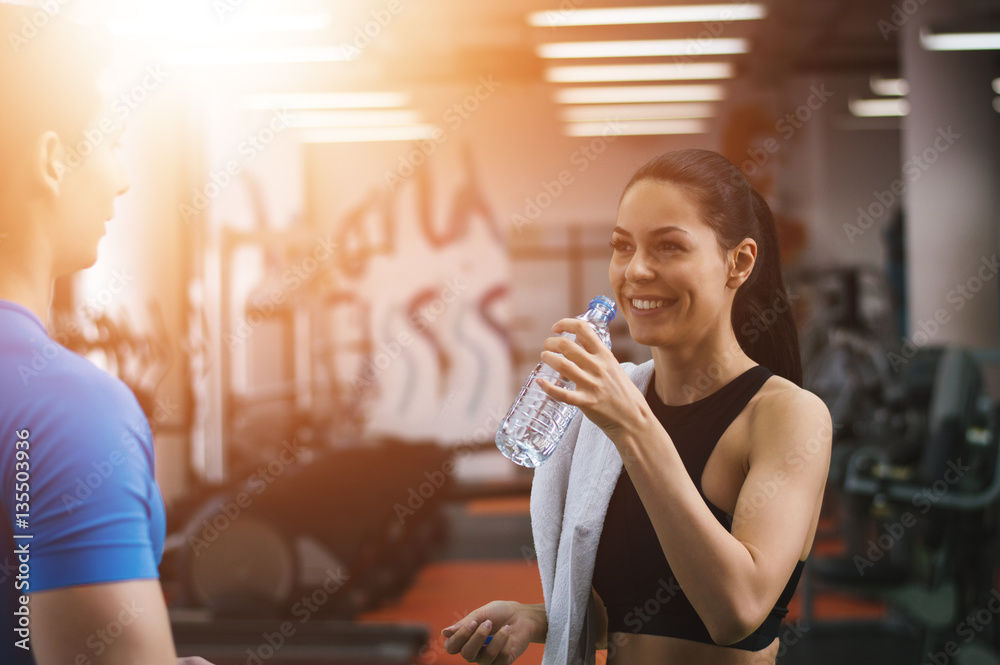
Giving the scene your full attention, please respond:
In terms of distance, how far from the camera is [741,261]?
0.97 m

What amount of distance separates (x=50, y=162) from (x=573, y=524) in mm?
711

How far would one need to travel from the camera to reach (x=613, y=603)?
→ 997mm

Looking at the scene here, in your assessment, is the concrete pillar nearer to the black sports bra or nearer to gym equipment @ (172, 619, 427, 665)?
gym equipment @ (172, 619, 427, 665)

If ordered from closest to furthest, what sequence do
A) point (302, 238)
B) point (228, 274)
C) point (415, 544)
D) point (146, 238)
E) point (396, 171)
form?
point (415, 544) → point (146, 238) → point (228, 274) → point (302, 238) → point (396, 171)

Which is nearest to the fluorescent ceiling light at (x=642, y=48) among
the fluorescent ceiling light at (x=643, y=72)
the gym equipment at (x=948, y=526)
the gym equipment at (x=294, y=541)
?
the fluorescent ceiling light at (x=643, y=72)

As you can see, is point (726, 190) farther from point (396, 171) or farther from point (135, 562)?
point (396, 171)

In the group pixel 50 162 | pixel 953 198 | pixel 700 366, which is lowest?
pixel 700 366

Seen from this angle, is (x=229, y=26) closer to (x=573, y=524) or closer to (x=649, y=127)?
(x=649, y=127)

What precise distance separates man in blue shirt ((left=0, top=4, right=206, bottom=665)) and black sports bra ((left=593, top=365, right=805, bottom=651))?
54 centimetres

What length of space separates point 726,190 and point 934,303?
5008 mm

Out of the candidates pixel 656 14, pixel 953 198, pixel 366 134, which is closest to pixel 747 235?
pixel 656 14

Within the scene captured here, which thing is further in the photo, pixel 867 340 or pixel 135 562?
pixel 867 340

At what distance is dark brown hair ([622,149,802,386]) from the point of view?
0.94m

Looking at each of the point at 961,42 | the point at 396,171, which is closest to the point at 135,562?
the point at 961,42
